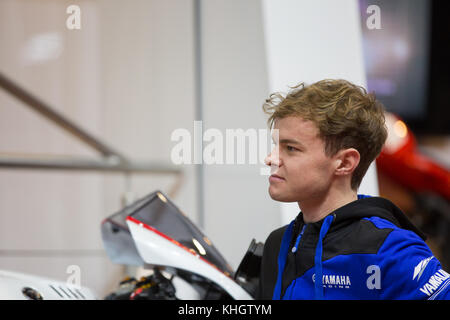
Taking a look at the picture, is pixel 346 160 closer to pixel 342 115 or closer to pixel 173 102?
pixel 342 115

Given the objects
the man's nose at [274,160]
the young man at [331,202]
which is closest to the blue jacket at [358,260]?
the young man at [331,202]

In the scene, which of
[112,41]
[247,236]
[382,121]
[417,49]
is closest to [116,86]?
[112,41]

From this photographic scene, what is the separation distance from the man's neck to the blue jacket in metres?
0.03

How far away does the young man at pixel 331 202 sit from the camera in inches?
29.5

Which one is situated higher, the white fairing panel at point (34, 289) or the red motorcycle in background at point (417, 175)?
the white fairing panel at point (34, 289)

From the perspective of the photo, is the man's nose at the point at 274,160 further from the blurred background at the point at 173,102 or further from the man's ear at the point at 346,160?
the blurred background at the point at 173,102

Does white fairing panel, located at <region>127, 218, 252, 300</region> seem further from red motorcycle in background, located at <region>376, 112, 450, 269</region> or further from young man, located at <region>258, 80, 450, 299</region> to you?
red motorcycle in background, located at <region>376, 112, 450, 269</region>

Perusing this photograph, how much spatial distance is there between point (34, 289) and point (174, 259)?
0.82ft

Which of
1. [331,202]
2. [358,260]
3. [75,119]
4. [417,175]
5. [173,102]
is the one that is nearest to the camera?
[358,260]

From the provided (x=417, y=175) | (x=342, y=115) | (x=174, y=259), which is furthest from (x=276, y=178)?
(x=417, y=175)

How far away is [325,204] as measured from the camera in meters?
0.85

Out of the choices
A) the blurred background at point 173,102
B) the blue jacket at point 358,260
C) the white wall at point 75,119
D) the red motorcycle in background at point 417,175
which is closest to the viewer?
the blue jacket at point 358,260

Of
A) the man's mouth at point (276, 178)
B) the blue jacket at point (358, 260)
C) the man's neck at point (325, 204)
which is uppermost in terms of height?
the man's mouth at point (276, 178)

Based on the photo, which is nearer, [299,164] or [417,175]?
[299,164]
